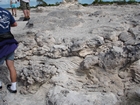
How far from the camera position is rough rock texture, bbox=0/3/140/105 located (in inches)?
135

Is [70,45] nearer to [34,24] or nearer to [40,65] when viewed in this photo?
[40,65]

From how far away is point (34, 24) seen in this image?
5.30 meters

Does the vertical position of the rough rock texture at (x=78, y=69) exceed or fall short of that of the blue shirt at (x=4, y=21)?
it falls short

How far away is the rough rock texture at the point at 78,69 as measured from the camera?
11.2 ft

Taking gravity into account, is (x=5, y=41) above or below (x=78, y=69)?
above

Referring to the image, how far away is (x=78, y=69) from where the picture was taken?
3889 millimetres

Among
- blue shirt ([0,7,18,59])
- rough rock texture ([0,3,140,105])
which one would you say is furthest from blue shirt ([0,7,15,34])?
rough rock texture ([0,3,140,105])

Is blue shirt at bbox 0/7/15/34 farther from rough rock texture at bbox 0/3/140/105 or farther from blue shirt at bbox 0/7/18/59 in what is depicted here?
rough rock texture at bbox 0/3/140/105

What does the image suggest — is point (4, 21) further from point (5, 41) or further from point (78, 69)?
point (78, 69)

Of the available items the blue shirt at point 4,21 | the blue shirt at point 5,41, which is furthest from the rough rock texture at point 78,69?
the blue shirt at point 4,21

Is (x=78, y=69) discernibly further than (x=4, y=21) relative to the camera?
Yes

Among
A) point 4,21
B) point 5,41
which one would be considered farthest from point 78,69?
point 4,21

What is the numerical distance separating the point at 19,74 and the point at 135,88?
2.22m

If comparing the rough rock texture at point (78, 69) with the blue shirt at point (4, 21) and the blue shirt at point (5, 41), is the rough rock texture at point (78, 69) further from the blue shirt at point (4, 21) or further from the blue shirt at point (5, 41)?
the blue shirt at point (4, 21)
